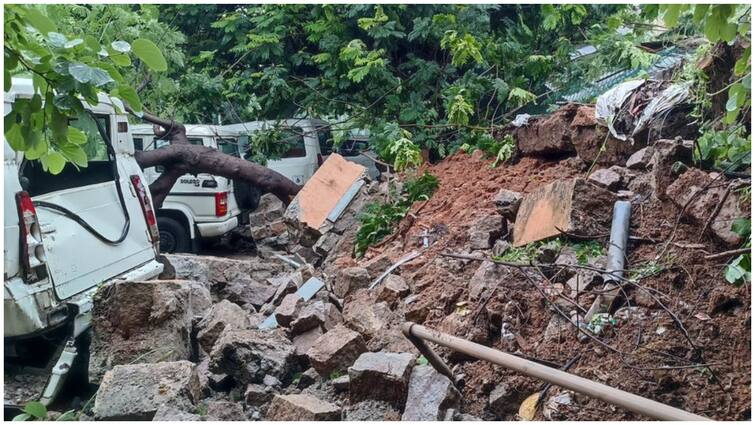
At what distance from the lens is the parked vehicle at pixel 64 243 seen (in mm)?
3875

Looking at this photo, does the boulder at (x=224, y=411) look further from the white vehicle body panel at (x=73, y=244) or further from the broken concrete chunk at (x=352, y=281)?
the broken concrete chunk at (x=352, y=281)

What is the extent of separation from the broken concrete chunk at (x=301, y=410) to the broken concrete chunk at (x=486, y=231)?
2119mm

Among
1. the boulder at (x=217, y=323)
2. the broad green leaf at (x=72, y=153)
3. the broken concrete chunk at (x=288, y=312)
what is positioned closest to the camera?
the broad green leaf at (x=72, y=153)

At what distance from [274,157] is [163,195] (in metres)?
1.70

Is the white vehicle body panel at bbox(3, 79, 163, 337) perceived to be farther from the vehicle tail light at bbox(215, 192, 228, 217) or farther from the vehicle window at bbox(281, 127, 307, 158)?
the vehicle window at bbox(281, 127, 307, 158)

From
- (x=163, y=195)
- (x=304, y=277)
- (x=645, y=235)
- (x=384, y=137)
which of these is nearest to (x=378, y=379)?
(x=645, y=235)

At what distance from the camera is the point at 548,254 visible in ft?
14.8

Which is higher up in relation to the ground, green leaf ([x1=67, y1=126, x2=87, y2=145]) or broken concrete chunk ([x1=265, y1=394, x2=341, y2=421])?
green leaf ([x1=67, y1=126, x2=87, y2=145])

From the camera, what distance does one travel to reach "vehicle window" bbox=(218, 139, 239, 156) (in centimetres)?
978

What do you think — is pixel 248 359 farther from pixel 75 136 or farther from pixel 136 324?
pixel 75 136

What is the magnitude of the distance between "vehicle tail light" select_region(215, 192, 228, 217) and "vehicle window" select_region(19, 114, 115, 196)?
403 centimetres

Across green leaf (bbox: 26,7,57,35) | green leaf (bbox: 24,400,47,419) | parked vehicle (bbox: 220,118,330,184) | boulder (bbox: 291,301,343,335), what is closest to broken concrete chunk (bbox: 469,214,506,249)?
boulder (bbox: 291,301,343,335)

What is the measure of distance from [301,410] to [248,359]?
945mm

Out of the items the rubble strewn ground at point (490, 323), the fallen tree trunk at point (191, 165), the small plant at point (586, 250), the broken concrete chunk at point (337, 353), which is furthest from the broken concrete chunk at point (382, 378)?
the fallen tree trunk at point (191, 165)
